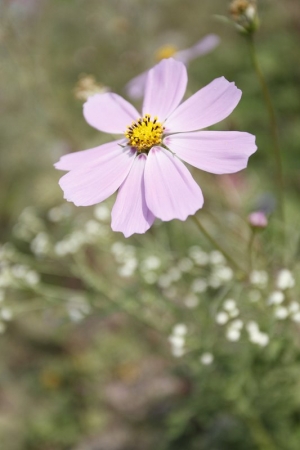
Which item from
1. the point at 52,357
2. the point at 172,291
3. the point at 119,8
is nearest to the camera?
the point at 172,291

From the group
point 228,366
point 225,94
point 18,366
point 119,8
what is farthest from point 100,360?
point 119,8

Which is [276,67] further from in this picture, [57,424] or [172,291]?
[57,424]

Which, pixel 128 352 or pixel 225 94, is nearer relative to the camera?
pixel 225 94

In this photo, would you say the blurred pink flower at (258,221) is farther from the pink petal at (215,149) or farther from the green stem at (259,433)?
the green stem at (259,433)

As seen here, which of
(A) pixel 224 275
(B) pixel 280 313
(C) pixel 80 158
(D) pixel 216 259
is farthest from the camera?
(D) pixel 216 259

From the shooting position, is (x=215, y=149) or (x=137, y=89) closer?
(x=215, y=149)

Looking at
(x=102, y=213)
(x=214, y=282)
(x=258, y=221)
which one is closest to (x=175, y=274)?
(x=214, y=282)

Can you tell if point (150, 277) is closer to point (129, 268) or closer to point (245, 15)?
point (129, 268)

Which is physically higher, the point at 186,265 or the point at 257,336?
the point at 186,265

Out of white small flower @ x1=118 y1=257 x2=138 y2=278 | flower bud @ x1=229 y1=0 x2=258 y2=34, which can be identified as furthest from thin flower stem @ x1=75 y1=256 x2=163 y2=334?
flower bud @ x1=229 y1=0 x2=258 y2=34
